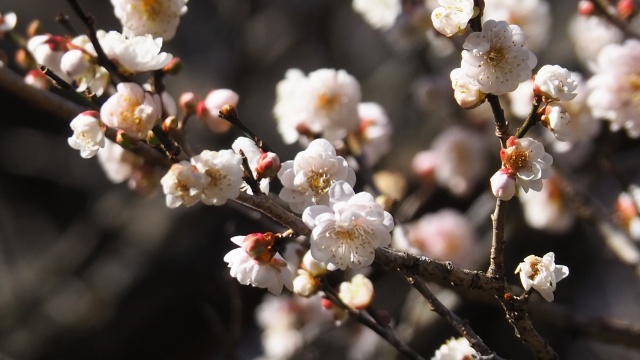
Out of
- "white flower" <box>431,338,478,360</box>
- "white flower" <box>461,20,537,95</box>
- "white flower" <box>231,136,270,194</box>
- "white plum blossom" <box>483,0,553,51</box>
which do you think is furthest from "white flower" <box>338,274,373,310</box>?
"white plum blossom" <box>483,0,553,51</box>

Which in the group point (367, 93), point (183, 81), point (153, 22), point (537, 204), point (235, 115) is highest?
point (367, 93)

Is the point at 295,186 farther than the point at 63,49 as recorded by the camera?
No

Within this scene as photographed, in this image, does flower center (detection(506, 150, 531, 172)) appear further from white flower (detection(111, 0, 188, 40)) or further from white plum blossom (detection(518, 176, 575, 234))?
white plum blossom (detection(518, 176, 575, 234))

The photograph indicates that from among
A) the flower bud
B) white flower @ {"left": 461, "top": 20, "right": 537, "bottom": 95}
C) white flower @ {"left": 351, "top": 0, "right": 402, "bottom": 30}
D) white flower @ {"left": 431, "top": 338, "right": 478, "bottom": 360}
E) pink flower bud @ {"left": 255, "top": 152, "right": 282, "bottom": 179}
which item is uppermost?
white flower @ {"left": 351, "top": 0, "right": 402, "bottom": 30}

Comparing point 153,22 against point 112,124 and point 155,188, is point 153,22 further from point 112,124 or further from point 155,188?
point 155,188

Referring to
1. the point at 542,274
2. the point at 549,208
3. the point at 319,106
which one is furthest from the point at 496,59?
the point at 549,208

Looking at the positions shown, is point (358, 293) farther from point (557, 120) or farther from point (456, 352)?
point (557, 120)

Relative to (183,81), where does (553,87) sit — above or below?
below

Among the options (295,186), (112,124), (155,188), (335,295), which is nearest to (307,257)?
(335,295)

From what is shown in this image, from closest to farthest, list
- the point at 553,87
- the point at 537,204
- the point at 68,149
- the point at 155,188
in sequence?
the point at 553,87, the point at 155,188, the point at 537,204, the point at 68,149
